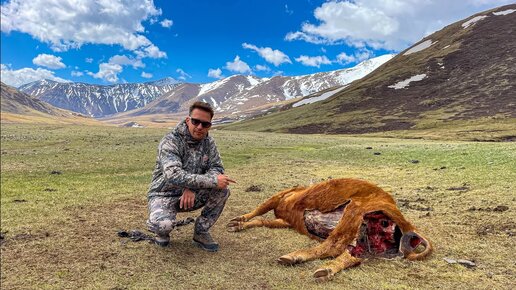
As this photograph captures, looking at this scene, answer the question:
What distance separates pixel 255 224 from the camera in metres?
11.4

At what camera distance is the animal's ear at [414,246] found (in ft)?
28.6

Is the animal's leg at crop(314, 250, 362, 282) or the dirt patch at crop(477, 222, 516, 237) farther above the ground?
the animal's leg at crop(314, 250, 362, 282)

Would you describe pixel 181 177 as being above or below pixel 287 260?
above

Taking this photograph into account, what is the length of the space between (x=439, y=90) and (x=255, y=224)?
12527 centimetres

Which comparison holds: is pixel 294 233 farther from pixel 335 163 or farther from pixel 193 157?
pixel 335 163

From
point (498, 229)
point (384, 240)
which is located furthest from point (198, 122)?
point (498, 229)

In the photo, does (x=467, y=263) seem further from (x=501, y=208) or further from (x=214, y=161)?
(x=214, y=161)

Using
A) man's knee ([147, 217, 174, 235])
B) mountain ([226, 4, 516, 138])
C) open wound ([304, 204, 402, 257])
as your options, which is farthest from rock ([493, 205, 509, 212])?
mountain ([226, 4, 516, 138])

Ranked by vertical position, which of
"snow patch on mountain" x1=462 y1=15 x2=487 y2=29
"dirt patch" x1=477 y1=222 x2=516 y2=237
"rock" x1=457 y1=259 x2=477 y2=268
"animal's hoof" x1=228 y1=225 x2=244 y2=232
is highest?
"snow patch on mountain" x1=462 y1=15 x2=487 y2=29

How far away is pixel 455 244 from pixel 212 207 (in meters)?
5.98

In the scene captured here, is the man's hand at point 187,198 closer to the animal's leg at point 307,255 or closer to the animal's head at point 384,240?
the animal's leg at point 307,255

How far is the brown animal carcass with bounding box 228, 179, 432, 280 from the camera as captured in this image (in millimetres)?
8516

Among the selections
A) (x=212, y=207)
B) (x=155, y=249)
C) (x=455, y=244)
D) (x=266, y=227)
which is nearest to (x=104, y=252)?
(x=155, y=249)

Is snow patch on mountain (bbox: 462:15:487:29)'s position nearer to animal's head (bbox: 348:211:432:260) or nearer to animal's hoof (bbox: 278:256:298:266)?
animal's head (bbox: 348:211:432:260)
